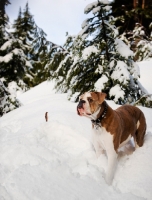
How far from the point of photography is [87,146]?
3.50 m

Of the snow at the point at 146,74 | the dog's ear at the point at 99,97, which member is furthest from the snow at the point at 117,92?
the snow at the point at 146,74

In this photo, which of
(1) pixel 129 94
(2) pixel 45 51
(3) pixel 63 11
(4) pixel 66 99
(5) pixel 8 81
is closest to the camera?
(3) pixel 63 11

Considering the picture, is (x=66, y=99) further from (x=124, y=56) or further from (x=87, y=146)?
(x=87, y=146)

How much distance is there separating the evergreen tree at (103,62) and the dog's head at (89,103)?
2697 mm

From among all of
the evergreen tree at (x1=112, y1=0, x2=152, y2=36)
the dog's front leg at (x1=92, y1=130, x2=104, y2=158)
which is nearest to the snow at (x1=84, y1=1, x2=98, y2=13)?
the evergreen tree at (x1=112, y1=0, x2=152, y2=36)

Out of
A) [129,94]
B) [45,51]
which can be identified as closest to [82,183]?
[129,94]

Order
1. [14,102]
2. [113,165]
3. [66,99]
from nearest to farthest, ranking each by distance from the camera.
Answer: [113,165] → [66,99] → [14,102]

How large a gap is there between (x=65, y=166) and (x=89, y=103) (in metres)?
1.04

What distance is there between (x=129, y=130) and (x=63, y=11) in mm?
3673

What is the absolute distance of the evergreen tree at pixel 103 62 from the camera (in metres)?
5.41

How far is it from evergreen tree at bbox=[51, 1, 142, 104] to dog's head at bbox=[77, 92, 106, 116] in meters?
2.70

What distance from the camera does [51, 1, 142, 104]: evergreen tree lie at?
5.41 meters

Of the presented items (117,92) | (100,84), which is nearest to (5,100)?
(100,84)

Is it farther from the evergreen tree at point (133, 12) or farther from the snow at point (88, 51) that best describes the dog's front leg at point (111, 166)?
the evergreen tree at point (133, 12)
